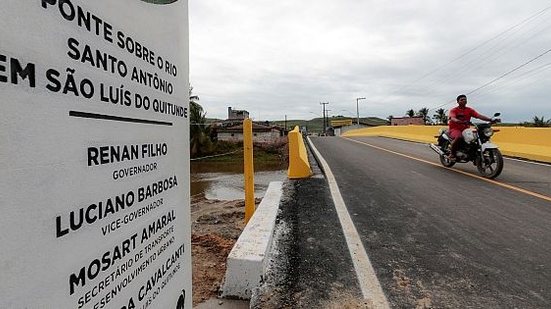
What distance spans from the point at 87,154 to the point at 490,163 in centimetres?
766

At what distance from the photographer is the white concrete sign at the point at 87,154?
2.53 feet

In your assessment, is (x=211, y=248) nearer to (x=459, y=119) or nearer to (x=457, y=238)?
(x=457, y=238)

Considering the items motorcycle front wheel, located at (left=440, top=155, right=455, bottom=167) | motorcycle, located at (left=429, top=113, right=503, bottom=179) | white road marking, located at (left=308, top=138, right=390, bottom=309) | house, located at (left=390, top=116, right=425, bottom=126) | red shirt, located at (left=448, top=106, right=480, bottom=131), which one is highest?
house, located at (left=390, top=116, right=425, bottom=126)

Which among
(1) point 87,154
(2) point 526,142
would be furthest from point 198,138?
(1) point 87,154

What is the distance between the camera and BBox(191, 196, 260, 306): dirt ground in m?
3.16

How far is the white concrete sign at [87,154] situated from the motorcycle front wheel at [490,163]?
7001 millimetres

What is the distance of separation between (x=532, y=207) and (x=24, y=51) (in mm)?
5595

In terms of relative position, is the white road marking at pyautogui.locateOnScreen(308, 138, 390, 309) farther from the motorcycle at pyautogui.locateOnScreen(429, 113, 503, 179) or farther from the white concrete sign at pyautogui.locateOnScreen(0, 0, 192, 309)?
the motorcycle at pyautogui.locateOnScreen(429, 113, 503, 179)

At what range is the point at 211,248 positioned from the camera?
434cm

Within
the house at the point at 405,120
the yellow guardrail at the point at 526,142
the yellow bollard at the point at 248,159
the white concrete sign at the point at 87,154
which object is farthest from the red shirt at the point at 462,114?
the house at the point at 405,120

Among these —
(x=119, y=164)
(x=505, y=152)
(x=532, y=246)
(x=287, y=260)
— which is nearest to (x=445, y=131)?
(x=505, y=152)

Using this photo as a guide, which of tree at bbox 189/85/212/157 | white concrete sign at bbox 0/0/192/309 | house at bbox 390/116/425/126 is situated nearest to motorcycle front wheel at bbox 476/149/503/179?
white concrete sign at bbox 0/0/192/309

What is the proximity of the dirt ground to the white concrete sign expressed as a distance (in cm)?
164

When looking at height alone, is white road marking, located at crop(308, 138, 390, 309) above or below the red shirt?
below
